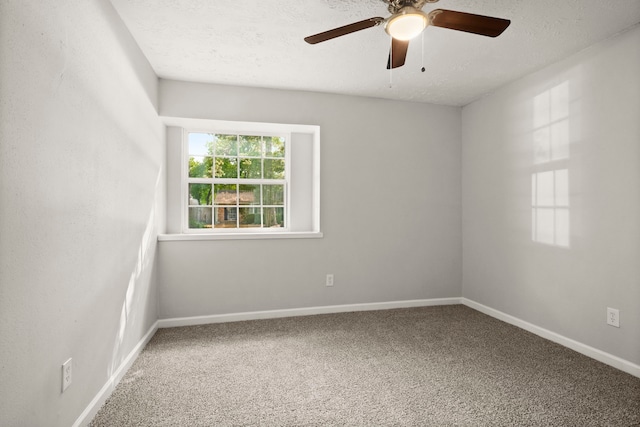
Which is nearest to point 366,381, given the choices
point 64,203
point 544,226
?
point 64,203

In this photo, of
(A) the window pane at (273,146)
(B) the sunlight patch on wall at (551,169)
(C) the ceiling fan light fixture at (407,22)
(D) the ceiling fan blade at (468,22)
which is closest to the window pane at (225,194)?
(A) the window pane at (273,146)

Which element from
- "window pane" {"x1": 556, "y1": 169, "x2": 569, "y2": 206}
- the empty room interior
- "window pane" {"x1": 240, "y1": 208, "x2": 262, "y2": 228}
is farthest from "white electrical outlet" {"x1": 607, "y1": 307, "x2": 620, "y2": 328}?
"window pane" {"x1": 240, "y1": 208, "x2": 262, "y2": 228}

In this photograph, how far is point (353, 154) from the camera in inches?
138

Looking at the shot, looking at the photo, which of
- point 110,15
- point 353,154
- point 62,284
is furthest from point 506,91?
point 62,284

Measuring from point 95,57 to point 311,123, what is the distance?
6.60ft

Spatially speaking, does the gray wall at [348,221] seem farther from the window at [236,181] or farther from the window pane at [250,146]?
the window pane at [250,146]

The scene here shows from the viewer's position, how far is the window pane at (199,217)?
3422 mm

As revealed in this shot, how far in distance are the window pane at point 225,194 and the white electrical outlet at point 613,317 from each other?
11.0 feet

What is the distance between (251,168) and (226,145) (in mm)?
361

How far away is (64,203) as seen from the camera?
1.44 metres

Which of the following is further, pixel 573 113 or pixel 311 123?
pixel 311 123

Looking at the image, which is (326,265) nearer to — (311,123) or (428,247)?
(428,247)

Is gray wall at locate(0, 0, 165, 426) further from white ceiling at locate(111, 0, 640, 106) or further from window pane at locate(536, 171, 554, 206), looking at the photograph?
window pane at locate(536, 171, 554, 206)

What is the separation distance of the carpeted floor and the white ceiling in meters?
2.33
